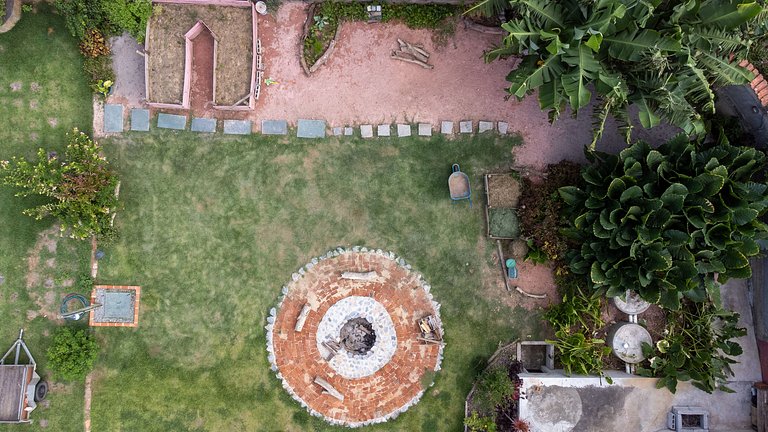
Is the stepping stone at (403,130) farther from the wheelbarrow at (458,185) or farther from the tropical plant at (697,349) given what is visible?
the tropical plant at (697,349)

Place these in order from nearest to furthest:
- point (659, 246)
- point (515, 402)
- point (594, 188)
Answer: point (659, 246) < point (594, 188) < point (515, 402)

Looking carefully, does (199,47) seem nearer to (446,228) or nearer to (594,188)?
(446,228)

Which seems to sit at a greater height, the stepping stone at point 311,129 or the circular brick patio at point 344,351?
the stepping stone at point 311,129

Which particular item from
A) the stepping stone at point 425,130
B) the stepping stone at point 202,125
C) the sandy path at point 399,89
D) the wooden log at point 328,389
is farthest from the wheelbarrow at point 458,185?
the stepping stone at point 202,125

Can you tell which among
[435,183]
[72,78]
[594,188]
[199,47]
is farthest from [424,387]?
[72,78]

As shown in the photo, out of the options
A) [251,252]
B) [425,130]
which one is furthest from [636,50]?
[251,252]

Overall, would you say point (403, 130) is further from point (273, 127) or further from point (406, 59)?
point (273, 127)

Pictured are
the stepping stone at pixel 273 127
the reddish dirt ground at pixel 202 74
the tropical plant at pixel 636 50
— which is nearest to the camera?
the tropical plant at pixel 636 50

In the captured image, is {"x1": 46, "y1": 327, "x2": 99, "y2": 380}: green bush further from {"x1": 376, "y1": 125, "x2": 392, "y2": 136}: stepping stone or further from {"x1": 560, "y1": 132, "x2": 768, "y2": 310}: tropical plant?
{"x1": 560, "y1": 132, "x2": 768, "y2": 310}: tropical plant
